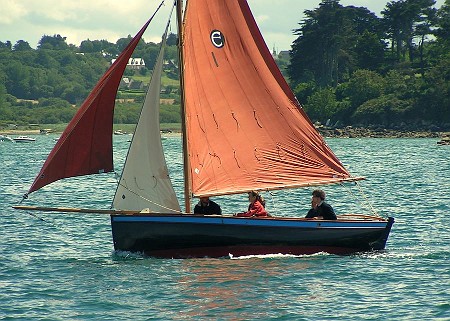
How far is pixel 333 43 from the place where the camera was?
482 feet

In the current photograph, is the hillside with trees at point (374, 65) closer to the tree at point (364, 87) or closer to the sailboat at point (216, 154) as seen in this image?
the tree at point (364, 87)

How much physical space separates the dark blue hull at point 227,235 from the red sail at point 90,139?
60.1 inches

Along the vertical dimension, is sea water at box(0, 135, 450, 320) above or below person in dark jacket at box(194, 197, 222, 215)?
below

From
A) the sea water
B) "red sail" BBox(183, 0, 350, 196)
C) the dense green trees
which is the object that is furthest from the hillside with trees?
"red sail" BBox(183, 0, 350, 196)

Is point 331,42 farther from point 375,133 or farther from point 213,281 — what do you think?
point 213,281

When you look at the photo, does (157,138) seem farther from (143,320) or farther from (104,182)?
(104,182)

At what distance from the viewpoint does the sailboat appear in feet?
82.5

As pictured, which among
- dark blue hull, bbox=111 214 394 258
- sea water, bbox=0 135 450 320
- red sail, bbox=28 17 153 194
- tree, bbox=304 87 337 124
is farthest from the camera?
tree, bbox=304 87 337 124

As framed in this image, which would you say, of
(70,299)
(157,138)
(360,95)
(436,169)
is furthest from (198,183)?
(360,95)

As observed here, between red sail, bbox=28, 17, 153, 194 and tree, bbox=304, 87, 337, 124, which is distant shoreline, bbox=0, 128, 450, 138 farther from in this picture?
red sail, bbox=28, 17, 153, 194

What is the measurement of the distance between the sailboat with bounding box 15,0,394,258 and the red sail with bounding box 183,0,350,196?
0.03m

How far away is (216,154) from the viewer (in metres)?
26.5

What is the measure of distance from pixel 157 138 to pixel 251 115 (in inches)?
105

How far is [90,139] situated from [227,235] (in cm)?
402
